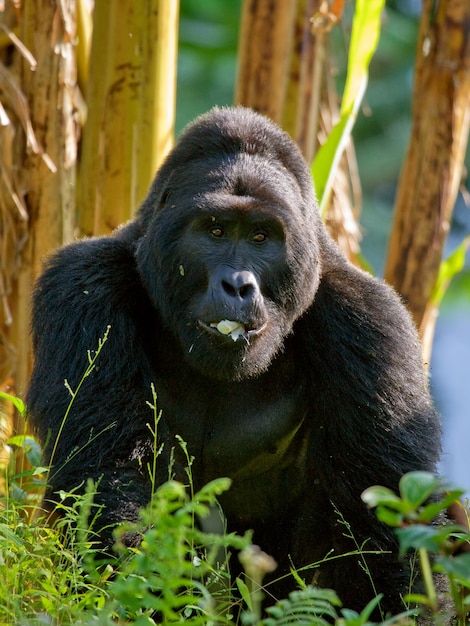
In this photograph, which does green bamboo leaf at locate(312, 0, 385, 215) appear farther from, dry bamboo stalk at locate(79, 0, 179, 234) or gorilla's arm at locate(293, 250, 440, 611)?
gorilla's arm at locate(293, 250, 440, 611)

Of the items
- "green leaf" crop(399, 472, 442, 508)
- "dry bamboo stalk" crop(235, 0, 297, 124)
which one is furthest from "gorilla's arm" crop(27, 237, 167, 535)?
"dry bamboo stalk" crop(235, 0, 297, 124)

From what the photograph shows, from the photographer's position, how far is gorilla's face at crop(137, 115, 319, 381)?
12.0 ft

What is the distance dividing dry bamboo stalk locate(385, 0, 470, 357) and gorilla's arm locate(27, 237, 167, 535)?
2945 millimetres

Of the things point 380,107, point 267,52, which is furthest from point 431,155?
point 380,107

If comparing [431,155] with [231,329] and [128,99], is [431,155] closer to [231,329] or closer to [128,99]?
[128,99]

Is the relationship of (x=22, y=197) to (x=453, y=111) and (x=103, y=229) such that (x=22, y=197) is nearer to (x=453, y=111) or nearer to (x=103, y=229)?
Answer: (x=103, y=229)

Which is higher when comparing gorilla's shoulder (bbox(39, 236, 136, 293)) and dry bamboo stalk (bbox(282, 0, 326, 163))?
dry bamboo stalk (bbox(282, 0, 326, 163))

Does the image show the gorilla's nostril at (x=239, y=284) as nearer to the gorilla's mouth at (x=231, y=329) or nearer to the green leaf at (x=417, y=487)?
the gorilla's mouth at (x=231, y=329)

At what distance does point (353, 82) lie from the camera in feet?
17.3

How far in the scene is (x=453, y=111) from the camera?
6414 mm

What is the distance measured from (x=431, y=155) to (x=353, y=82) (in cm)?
139

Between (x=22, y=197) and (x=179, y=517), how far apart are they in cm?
339

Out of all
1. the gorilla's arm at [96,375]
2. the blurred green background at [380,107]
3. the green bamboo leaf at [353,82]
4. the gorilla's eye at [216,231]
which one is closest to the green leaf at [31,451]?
the gorilla's arm at [96,375]

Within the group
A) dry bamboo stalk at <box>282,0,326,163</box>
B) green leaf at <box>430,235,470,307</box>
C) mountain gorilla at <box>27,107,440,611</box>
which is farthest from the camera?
dry bamboo stalk at <box>282,0,326,163</box>
